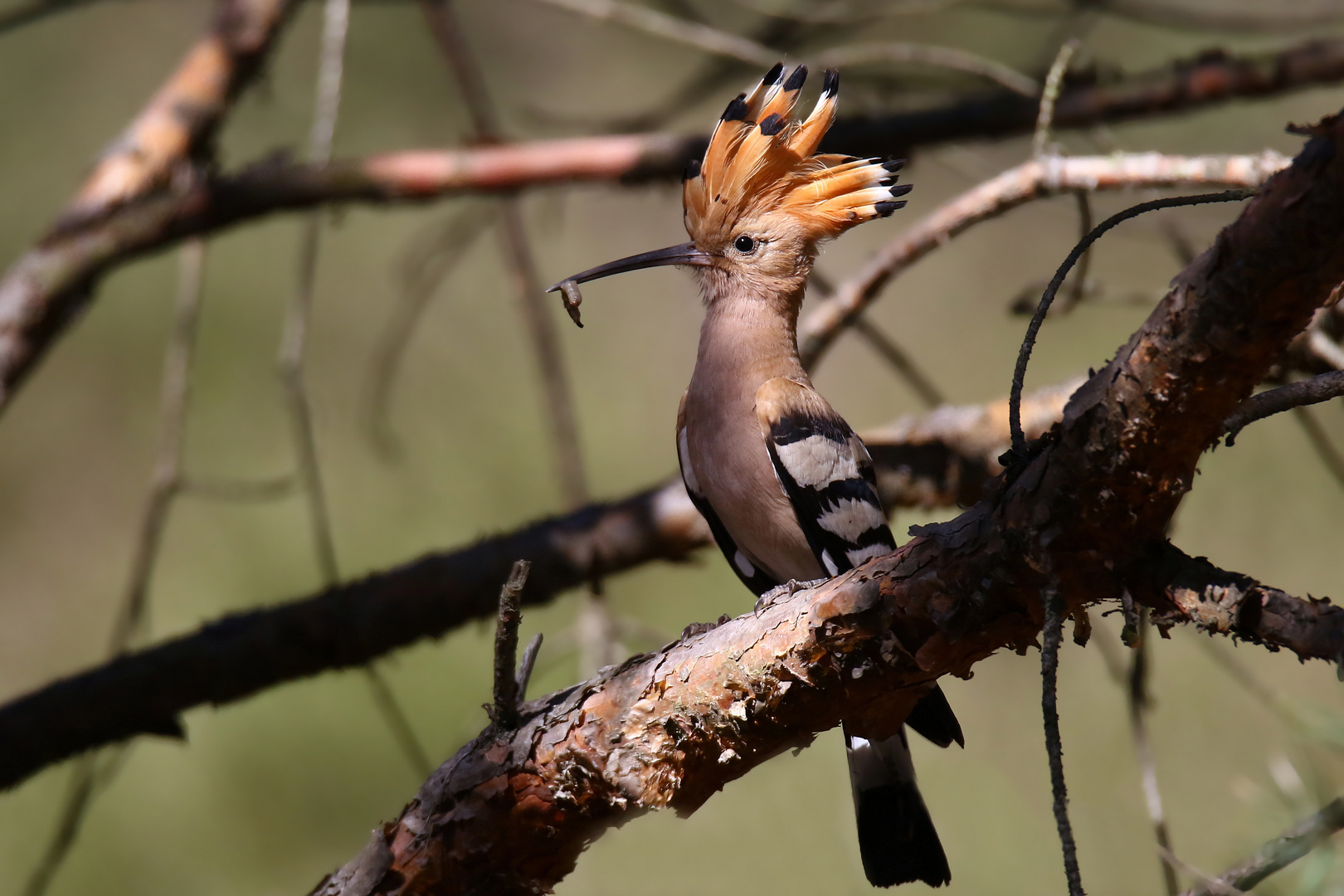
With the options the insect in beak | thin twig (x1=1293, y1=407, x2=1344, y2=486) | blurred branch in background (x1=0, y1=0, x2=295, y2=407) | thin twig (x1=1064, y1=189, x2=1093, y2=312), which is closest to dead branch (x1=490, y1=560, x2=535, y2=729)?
the insect in beak

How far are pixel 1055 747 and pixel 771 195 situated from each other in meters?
1.08

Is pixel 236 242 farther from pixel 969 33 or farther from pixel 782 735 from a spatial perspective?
pixel 782 735

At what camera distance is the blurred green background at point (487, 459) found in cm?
300

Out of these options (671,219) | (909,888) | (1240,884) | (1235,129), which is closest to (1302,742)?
(1240,884)

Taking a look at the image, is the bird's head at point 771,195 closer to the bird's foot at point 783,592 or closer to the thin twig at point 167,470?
the bird's foot at point 783,592

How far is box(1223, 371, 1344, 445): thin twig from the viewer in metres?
0.74

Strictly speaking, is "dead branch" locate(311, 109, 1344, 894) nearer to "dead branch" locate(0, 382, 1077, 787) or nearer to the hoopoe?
the hoopoe

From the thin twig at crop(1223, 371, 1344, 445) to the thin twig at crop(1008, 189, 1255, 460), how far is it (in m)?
0.13

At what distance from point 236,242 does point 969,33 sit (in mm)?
2705

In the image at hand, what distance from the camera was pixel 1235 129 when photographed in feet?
11.7

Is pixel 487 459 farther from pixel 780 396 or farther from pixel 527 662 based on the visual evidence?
pixel 527 662

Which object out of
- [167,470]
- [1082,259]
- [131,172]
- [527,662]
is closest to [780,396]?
[527,662]

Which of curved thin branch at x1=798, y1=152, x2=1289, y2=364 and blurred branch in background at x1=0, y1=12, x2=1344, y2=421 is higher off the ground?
blurred branch in background at x1=0, y1=12, x2=1344, y2=421

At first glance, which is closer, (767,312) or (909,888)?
(767,312)
